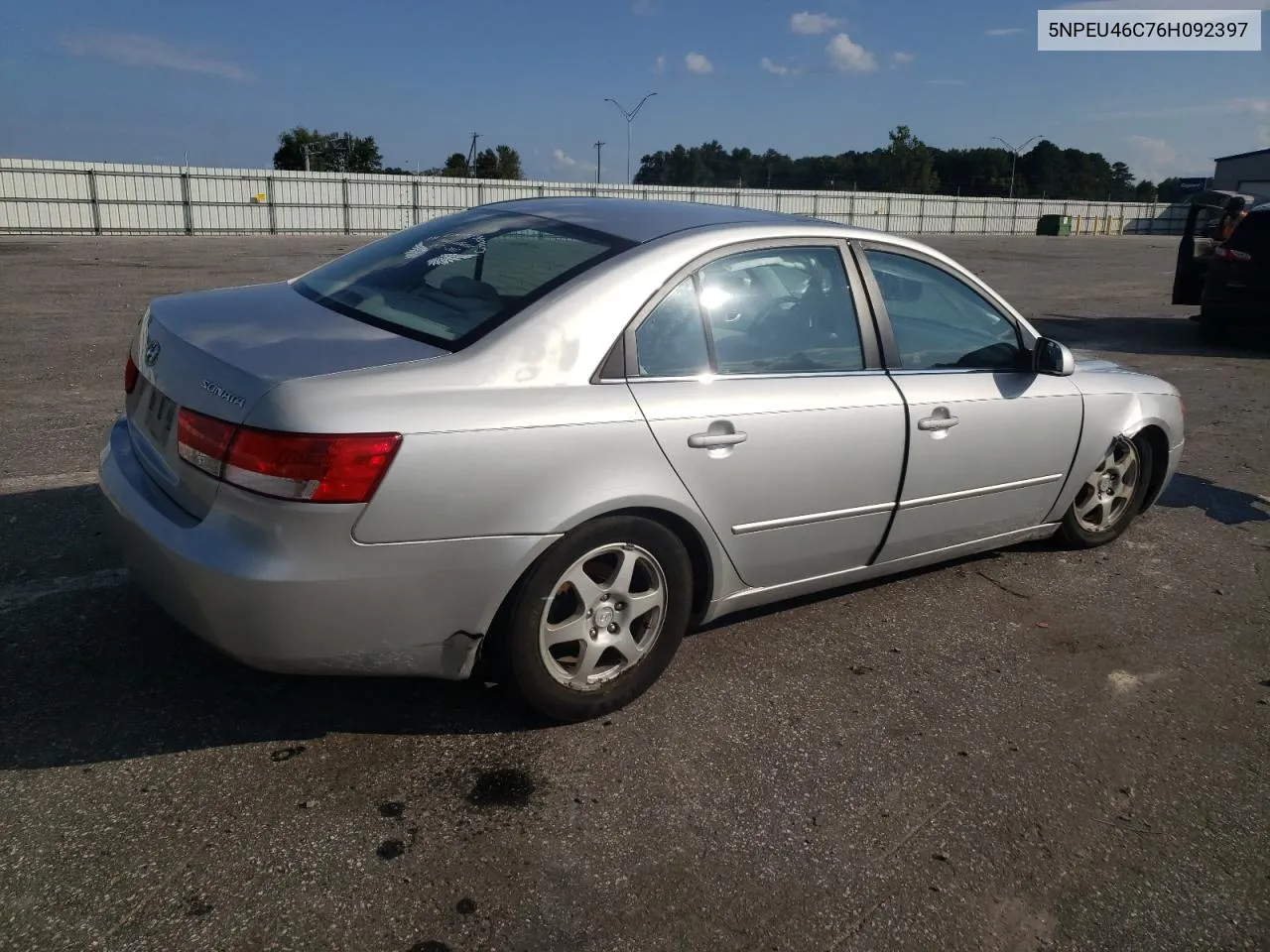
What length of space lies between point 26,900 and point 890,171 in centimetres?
9808

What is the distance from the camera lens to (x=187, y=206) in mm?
32969

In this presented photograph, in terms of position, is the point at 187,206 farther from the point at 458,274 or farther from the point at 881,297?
the point at 881,297

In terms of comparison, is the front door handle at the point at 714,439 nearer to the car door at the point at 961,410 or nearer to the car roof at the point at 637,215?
the car roof at the point at 637,215

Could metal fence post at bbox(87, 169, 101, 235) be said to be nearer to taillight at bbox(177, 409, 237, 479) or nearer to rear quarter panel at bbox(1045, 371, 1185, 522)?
taillight at bbox(177, 409, 237, 479)

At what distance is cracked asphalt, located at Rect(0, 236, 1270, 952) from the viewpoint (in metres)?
2.33

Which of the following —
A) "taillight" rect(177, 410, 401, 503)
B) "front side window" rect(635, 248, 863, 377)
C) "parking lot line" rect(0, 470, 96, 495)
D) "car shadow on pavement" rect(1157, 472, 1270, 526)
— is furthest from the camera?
"car shadow on pavement" rect(1157, 472, 1270, 526)

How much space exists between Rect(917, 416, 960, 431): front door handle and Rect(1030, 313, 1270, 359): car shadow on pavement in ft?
28.6

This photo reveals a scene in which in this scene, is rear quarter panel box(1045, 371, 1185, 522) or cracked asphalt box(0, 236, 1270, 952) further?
rear quarter panel box(1045, 371, 1185, 522)

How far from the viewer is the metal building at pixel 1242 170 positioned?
170 feet

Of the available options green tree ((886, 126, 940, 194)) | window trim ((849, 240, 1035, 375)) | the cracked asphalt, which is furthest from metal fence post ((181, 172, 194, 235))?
green tree ((886, 126, 940, 194))

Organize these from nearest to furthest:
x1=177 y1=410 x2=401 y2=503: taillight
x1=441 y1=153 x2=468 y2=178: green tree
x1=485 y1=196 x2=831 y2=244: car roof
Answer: x1=177 y1=410 x2=401 y2=503: taillight → x1=485 y1=196 x2=831 y2=244: car roof → x1=441 y1=153 x2=468 y2=178: green tree

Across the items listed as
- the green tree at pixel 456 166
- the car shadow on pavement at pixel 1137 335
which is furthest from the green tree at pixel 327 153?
the car shadow on pavement at pixel 1137 335

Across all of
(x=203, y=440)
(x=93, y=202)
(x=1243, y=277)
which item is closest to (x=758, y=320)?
(x=203, y=440)

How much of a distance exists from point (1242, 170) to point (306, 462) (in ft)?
208
